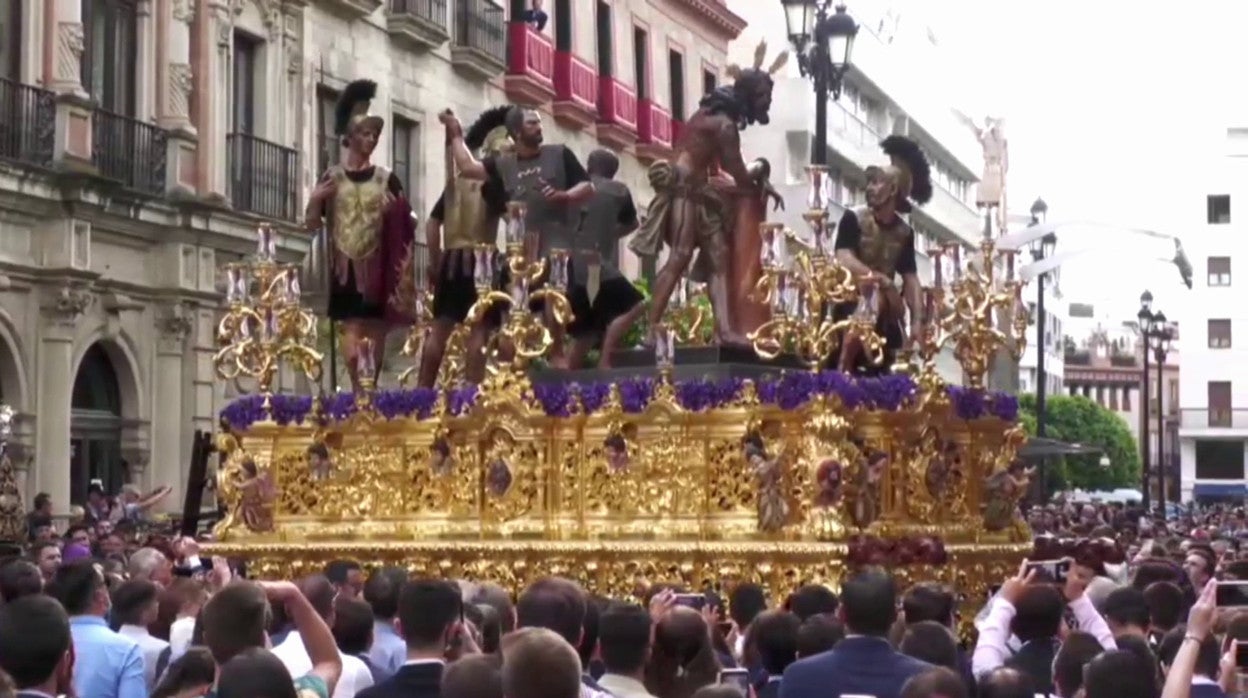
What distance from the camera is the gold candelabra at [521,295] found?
1695 cm

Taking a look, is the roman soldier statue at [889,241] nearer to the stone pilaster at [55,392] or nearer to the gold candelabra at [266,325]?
the gold candelabra at [266,325]

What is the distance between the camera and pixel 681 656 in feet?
28.9

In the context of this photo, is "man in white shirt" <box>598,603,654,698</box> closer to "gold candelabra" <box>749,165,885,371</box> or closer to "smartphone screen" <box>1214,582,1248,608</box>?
"smartphone screen" <box>1214,582,1248,608</box>

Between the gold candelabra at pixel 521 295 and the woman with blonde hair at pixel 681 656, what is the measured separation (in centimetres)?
820

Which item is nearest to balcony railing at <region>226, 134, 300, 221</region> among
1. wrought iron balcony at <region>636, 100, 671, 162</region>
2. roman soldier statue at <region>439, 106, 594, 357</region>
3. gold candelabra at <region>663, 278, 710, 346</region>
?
gold candelabra at <region>663, 278, 710, 346</region>

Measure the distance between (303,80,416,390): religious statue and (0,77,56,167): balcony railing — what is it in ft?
22.7

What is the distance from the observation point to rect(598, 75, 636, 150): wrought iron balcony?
42188 mm

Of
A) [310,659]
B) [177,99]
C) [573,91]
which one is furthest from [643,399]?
[573,91]

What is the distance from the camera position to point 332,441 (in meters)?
18.2

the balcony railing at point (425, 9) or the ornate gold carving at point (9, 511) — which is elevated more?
the balcony railing at point (425, 9)

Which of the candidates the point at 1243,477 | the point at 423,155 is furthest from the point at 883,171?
the point at 1243,477

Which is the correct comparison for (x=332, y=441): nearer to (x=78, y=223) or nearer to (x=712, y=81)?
(x=78, y=223)

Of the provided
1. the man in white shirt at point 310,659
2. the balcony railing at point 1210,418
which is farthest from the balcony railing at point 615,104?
the balcony railing at point 1210,418

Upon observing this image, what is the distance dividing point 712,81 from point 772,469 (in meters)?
33.0
